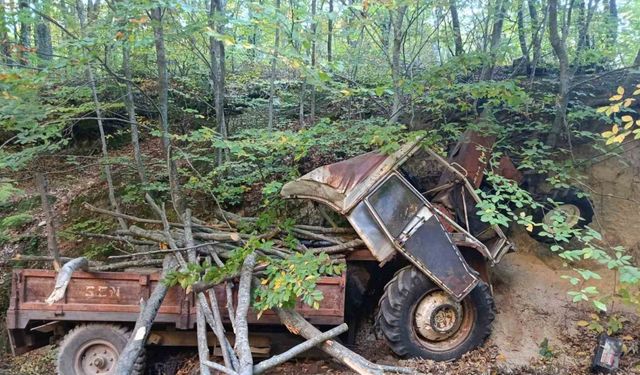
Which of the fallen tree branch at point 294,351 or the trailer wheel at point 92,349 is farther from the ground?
the fallen tree branch at point 294,351

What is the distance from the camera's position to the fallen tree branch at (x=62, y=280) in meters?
4.05

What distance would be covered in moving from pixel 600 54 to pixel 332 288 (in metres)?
5.72

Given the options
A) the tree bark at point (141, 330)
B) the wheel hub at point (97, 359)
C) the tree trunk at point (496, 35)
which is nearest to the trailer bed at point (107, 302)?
the tree bark at point (141, 330)

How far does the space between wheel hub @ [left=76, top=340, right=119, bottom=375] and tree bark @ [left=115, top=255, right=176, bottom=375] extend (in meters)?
0.71

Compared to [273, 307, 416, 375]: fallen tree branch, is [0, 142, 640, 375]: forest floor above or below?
below

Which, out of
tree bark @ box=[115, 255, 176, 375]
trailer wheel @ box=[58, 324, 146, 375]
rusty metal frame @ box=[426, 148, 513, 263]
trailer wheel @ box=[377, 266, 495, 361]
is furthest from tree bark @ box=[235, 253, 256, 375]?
rusty metal frame @ box=[426, 148, 513, 263]

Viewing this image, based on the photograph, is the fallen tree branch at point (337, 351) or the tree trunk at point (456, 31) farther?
the tree trunk at point (456, 31)

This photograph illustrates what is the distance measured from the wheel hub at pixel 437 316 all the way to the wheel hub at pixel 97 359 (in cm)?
341

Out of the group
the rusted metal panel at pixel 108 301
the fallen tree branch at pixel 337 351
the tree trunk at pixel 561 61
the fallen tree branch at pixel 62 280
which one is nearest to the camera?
the fallen tree branch at pixel 337 351

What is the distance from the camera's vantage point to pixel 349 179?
15.5 ft

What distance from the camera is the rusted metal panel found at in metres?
4.35

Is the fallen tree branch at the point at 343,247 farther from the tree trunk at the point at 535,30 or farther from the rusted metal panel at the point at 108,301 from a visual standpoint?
the tree trunk at the point at 535,30

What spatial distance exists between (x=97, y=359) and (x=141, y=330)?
109cm

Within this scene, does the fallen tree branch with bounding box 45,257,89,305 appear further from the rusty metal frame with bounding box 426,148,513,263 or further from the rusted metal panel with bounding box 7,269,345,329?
the rusty metal frame with bounding box 426,148,513,263
